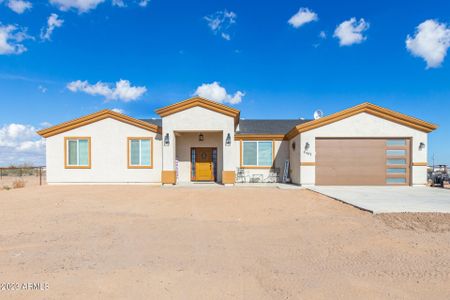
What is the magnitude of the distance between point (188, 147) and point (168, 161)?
7.21 ft

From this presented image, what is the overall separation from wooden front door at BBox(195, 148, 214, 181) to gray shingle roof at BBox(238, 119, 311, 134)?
2668 mm

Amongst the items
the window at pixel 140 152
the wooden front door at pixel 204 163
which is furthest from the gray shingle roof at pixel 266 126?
the window at pixel 140 152

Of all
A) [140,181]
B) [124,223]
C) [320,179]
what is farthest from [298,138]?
[124,223]

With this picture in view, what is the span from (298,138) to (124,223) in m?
A: 10.4

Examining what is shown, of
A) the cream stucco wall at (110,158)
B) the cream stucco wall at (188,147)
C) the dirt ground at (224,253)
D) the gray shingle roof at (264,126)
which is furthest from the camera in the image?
the gray shingle roof at (264,126)

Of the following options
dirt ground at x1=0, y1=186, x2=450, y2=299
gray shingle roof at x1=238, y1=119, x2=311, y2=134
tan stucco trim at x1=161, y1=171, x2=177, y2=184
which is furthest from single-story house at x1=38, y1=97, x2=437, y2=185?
dirt ground at x1=0, y1=186, x2=450, y2=299

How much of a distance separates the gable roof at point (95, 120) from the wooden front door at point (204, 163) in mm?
2987

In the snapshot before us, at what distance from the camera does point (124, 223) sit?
256 inches

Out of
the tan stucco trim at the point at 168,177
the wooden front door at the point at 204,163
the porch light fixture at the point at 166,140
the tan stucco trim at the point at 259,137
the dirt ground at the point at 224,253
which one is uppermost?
the tan stucco trim at the point at 259,137

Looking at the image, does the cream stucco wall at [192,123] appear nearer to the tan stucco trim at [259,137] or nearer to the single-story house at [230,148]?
the single-story house at [230,148]

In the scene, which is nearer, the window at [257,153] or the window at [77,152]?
the window at [77,152]

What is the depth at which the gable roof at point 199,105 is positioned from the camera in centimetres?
1436

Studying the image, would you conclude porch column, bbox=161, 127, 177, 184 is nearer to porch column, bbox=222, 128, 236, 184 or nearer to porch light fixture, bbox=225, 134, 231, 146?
porch column, bbox=222, 128, 236, 184

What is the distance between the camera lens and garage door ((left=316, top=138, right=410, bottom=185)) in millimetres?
13805
